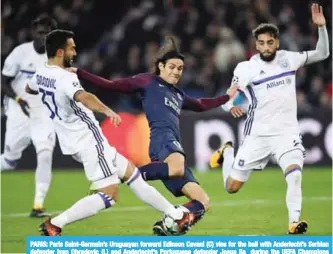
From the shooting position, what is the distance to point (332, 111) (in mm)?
18219

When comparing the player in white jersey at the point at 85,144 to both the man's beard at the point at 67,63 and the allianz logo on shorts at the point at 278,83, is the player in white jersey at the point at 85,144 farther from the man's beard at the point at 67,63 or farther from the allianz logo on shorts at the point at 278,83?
the allianz logo on shorts at the point at 278,83

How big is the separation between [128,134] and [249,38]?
12.8ft

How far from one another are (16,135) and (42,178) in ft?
2.92

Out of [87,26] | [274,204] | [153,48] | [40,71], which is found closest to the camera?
[40,71]

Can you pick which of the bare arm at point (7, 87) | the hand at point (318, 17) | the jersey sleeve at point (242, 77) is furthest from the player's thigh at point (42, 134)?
the hand at point (318, 17)

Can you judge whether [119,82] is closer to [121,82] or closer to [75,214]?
[121,82]

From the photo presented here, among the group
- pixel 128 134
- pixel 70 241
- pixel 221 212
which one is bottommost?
pixel 70 241

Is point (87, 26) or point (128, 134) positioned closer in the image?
point (128, 134)

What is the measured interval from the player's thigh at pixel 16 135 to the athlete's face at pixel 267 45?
351 centimetres

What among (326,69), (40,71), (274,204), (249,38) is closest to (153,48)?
(249,38)

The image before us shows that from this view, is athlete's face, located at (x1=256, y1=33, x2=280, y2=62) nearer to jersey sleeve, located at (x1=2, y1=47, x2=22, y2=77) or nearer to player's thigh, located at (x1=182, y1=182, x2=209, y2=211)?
player's thigh, located at (x1=182, y1=182, x2=209, y2=211)

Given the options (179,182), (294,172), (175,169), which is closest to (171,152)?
(175,169)

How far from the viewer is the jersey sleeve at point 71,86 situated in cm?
952

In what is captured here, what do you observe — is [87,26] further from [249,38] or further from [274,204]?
[274,204]
